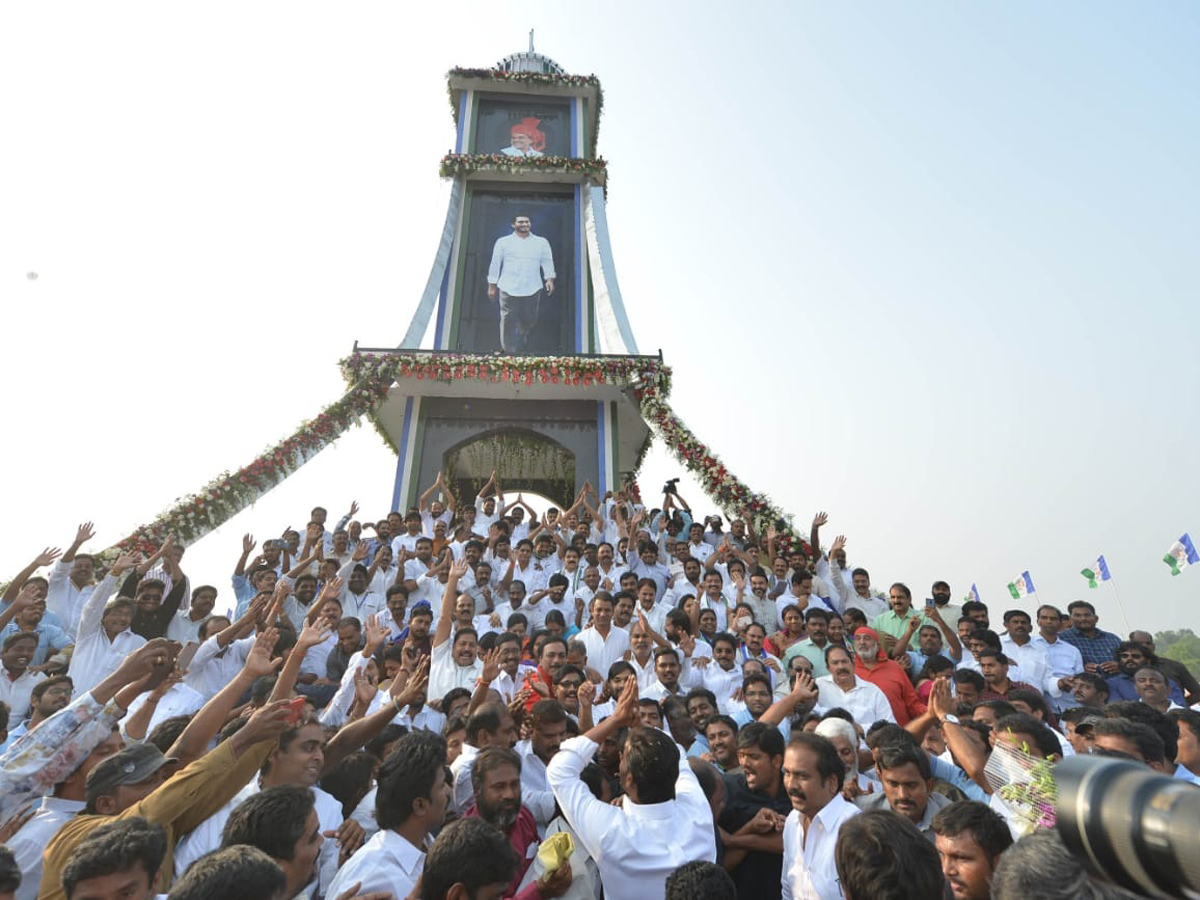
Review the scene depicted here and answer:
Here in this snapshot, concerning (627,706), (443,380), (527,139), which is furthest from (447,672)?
(527,139)

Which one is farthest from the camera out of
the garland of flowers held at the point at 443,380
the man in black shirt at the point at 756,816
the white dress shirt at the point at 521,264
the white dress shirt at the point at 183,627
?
the white dress shirt at the point at 521,264

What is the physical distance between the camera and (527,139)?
20.7 metres

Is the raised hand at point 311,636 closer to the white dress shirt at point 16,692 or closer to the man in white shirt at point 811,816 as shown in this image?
the man in white shirt at point 811,816

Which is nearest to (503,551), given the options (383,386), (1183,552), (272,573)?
(272,573)

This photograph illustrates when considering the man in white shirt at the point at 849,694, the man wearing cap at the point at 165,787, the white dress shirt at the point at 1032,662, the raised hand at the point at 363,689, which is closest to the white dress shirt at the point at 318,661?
the raised hand at the point at 363,689

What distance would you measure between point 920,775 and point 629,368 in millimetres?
12618

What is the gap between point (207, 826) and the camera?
3104 mm

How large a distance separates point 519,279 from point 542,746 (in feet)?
52.7

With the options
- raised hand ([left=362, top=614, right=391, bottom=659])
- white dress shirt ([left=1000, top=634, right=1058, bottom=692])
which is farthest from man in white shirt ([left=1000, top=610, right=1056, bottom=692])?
raised hand ([left=362, top=614, right=391, bottom=659])

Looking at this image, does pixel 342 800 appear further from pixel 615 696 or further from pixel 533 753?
pixel 615 696

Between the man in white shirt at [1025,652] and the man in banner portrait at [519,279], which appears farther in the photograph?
the man in banner portrait at [519,279]

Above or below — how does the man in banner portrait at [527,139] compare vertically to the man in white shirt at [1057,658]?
above

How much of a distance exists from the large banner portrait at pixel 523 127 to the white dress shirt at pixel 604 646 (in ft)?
54.3

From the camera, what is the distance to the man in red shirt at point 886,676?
6.05 meters
